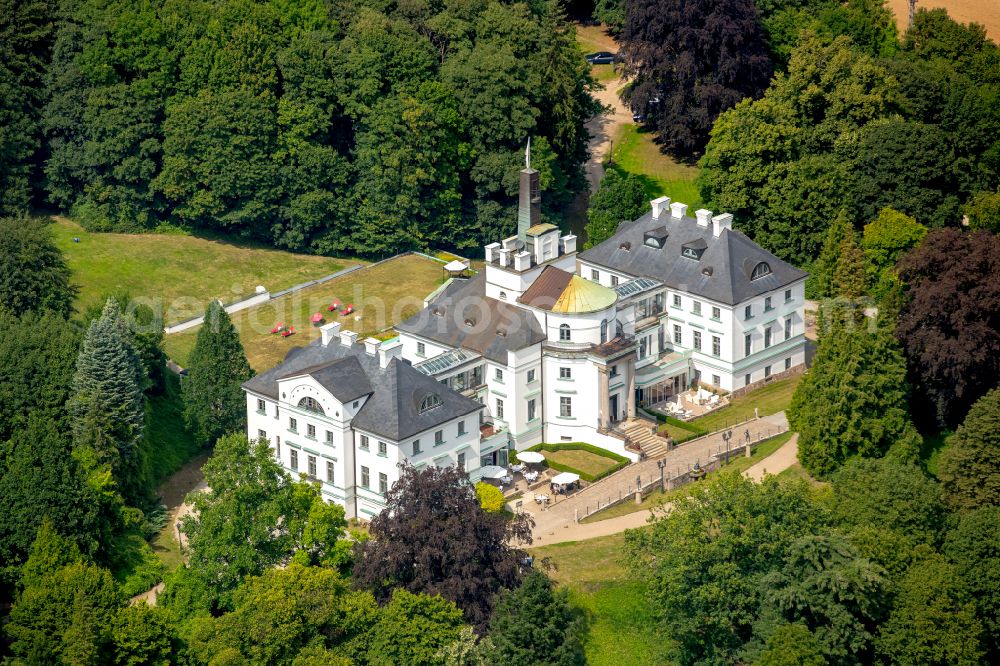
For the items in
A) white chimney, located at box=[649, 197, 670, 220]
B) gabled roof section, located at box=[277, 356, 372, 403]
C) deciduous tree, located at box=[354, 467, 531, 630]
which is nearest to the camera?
deciduous tree, located at box=[354, 467, 531, 630]

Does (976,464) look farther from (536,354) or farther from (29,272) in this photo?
(29,272)

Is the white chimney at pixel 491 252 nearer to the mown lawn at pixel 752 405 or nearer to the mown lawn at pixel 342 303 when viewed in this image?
the mown lawn at pixel 342 303

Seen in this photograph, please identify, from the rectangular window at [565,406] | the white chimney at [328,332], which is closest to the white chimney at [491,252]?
the rectangular window at [565,406]

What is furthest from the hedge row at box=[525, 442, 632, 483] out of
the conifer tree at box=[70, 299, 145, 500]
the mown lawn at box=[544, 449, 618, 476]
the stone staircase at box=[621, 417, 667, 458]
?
the conifer tree at box=[70, 299, 145, 500]

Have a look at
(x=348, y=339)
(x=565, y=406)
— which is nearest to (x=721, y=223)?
(x=565, y=406)

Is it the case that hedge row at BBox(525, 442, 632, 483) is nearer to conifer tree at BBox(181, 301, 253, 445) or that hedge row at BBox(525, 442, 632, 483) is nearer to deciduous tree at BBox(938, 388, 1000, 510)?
conifer tree at BBox(181, 301, 253, 445)

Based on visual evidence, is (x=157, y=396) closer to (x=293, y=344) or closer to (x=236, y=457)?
(x=293, y=344)

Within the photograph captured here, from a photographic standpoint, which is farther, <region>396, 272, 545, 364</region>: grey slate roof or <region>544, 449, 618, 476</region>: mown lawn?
<region>396, 272, 545, 364</region>: grey slate roof

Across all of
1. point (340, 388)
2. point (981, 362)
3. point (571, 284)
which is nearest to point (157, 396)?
point (340, 388)
